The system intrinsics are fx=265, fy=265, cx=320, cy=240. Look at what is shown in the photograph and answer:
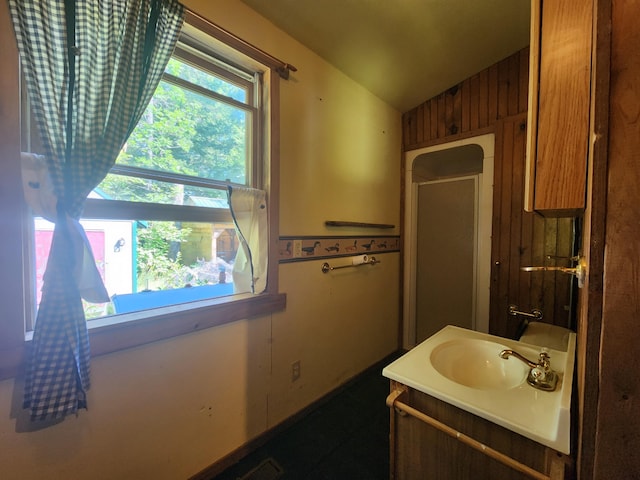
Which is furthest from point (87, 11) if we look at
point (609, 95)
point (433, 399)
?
point (433, 399)

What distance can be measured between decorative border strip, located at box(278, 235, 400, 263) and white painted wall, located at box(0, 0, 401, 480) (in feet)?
0.18

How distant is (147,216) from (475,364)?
5.29 feet

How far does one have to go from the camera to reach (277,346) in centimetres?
157

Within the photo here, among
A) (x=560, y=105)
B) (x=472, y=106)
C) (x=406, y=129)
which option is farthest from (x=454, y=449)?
(x=406, y=129)

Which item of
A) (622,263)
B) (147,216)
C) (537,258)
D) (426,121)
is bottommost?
(537,258)

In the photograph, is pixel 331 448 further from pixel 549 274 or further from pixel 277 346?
pixel 549 274

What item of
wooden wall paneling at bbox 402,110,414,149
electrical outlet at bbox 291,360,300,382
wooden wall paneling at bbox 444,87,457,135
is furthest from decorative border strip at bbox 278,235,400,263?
wooden wall paneling at bbox 444,87,457,135

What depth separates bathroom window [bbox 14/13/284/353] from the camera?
3.44 feet

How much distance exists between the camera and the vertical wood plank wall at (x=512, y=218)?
192 centimetres

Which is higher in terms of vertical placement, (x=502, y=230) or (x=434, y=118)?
(x=434, y=118)

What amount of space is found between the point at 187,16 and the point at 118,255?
3.48 feet

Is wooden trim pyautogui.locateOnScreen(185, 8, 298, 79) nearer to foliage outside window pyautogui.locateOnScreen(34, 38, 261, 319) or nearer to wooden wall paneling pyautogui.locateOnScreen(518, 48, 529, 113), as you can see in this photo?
foliage outside window pyautogui.locateOnScreen(34, 38, 261, 319)

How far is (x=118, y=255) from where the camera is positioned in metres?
1.10

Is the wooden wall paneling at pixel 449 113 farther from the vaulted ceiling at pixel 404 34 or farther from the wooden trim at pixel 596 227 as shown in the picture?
the wooden trim at pixel 596 227
